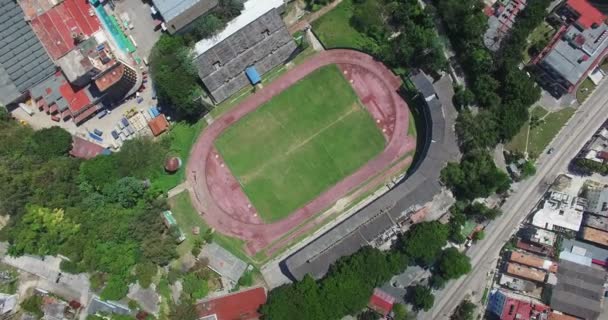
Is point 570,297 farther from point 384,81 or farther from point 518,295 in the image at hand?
point 384,81

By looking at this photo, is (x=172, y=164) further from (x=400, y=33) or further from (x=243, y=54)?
(x=400, y=33)

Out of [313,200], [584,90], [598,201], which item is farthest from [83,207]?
[584,90]

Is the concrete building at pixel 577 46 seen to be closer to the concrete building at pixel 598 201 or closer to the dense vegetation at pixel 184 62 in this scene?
the concrete building at pixel 598 201

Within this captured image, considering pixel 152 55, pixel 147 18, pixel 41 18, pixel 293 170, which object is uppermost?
pixel 41 18

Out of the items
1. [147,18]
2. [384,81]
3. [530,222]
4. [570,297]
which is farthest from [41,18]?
[570,297]

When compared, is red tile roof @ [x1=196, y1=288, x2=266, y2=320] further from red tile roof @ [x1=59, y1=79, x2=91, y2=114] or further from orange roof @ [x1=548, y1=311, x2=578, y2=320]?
orange roof @ [x1=548, y1=311, x2=578, y2=320]

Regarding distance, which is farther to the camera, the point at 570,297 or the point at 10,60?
the point at 10,60

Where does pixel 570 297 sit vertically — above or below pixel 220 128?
below

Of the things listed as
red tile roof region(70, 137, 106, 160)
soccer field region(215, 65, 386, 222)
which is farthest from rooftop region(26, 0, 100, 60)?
soccer field region(215, 65, 386, 222)
